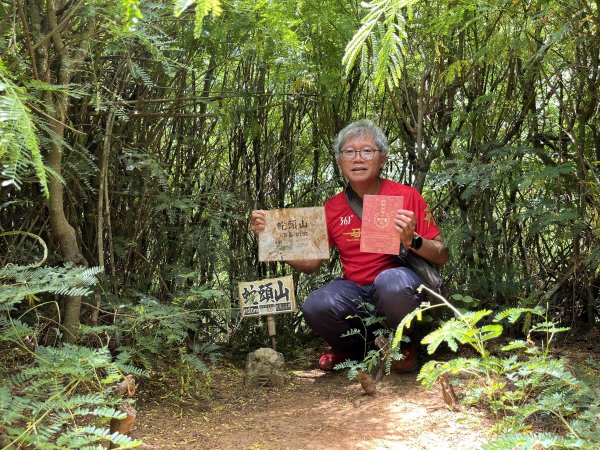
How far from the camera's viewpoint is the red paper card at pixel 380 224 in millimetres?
3293

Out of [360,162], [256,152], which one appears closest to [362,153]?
[360,162]

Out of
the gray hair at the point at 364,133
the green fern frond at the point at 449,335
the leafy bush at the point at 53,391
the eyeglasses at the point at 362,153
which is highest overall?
the gray hair at the point at 364,133

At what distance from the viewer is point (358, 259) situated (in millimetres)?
3580

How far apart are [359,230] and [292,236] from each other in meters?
0.36

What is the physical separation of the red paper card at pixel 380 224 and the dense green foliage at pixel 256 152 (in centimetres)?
33

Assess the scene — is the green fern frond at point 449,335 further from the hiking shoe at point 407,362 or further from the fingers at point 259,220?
the fingers at point 259,220

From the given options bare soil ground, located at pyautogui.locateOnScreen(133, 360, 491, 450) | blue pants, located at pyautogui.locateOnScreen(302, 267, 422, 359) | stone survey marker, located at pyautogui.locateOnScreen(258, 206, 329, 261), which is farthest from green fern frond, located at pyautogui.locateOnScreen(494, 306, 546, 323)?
stone survey marker, located at pyautogui.locateOnScreen(258, 206, 329, 261)

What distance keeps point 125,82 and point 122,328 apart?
1.15m

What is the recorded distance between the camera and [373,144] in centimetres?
353

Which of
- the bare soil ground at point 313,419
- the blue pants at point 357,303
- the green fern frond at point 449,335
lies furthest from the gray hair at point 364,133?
the green fern frond at point 449,335

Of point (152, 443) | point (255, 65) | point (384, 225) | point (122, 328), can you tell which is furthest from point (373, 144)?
point (152, 443)

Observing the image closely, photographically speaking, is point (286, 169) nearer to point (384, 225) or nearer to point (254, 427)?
point (384, 225)

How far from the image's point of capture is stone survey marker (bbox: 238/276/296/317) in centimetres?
347

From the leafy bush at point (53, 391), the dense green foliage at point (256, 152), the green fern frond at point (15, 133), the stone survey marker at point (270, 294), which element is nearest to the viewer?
the green fern frond at point (15, 133)
